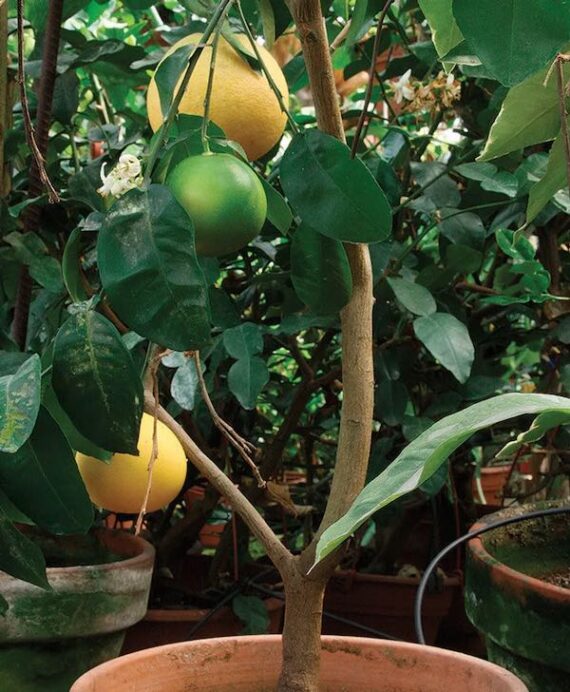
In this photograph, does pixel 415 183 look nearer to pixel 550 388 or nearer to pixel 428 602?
pixel 550 388

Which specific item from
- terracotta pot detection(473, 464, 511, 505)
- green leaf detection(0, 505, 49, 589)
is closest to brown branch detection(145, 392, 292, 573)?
green leaf detection(0, 505, 49, 589)

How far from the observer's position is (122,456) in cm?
71

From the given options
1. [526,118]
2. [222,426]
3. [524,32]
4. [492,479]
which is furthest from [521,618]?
[492,479]

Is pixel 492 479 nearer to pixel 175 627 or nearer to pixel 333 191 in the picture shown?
pixel 175 627

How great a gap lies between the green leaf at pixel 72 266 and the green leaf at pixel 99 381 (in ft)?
0.13

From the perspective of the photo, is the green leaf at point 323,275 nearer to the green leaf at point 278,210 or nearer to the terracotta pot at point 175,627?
the green leaf at point 278,210

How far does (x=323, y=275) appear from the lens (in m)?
0.58

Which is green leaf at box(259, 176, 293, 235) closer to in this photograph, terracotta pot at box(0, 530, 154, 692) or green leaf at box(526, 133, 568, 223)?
green leaf at box(526, 133, 568, 223)

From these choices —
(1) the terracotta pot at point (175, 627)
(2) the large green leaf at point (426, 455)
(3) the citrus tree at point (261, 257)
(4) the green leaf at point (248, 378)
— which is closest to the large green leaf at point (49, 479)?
(3) the citrus tree at point (261, 257)

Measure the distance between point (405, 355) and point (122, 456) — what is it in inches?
23.7

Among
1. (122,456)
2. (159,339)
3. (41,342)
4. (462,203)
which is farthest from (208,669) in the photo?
(462,203)

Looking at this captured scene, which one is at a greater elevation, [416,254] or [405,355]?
[416,254]

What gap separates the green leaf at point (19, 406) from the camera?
1.48ft

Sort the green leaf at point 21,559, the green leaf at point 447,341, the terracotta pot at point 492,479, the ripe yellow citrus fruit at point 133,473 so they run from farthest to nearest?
the terracotta pot at point 492,479
the green leaf at point 447,341
the ripe yellow citrus fruit at point 133,473
the green leaf at point 21,559
